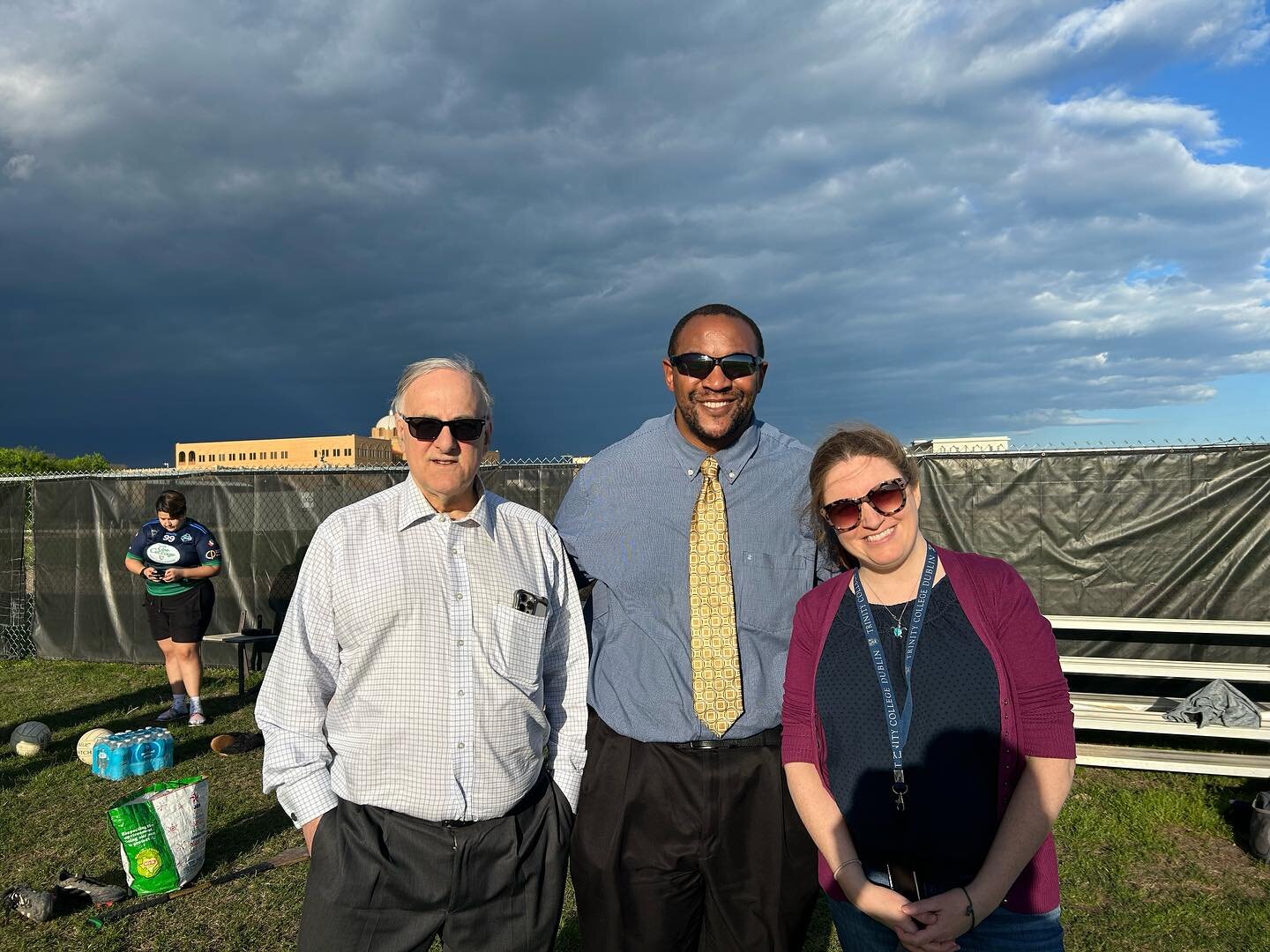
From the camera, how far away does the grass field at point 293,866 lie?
3906mm

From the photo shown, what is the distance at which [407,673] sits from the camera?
82.8 inches

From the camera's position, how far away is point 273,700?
214cm

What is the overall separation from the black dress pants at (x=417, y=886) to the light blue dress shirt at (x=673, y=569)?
0.50 metres

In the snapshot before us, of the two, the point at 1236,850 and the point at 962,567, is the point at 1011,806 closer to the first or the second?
the point at 962,567

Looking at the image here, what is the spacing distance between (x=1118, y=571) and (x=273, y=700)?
7301 millimetres

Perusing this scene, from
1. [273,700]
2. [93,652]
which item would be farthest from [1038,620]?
[93,652]

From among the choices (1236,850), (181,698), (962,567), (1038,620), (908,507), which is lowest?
(1236,850)

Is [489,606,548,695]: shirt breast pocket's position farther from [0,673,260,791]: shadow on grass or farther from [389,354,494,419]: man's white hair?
[0,673,260,791]: shadow on grass

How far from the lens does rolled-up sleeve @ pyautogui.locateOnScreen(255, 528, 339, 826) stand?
6.83 ft

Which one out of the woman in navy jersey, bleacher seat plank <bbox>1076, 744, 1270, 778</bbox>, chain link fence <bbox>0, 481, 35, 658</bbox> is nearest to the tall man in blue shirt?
bleacher seat plank <bbox>1076, 744, 1270, 778</bbox>

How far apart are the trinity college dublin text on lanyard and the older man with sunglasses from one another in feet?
2.76

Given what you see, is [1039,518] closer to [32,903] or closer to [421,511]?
[421,511]

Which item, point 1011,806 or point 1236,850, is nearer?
point 1011,806

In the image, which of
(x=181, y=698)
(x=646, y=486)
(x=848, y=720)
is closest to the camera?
(x=848, y=720)
